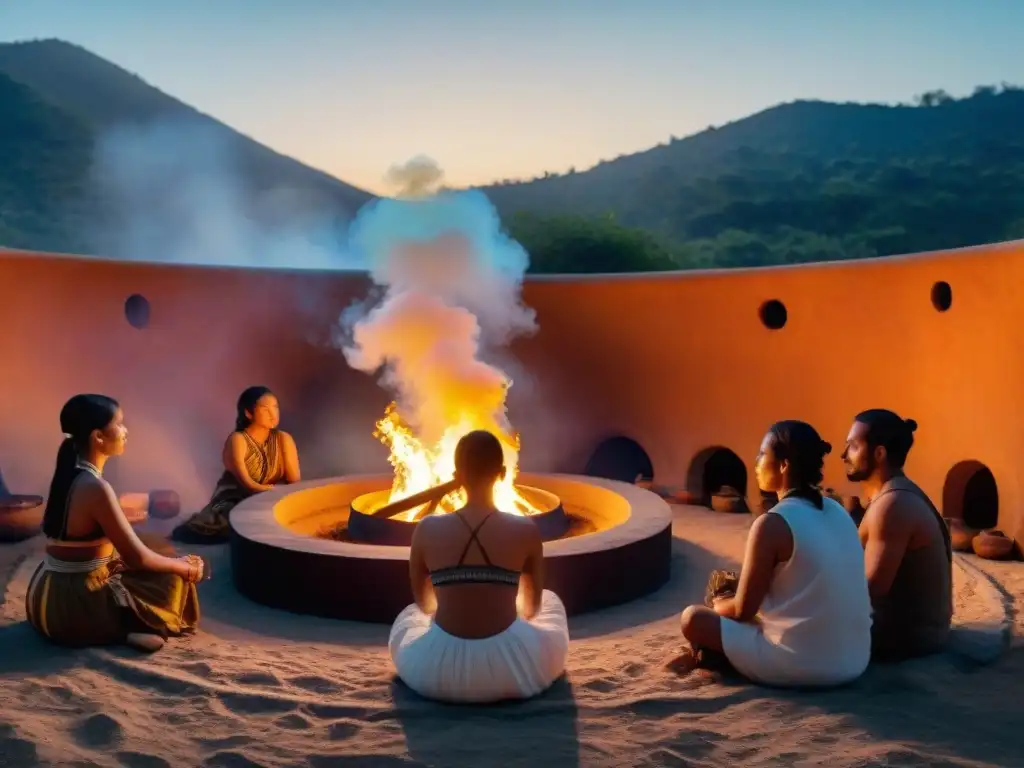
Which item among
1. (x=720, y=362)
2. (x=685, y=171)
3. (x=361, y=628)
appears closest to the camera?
(x=361, y=628)

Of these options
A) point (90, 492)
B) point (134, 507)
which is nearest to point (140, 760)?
point (90, 492)

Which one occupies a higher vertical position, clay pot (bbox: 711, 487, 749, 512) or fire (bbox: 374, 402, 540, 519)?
fire (bbox: 374, 402, 540, 519)

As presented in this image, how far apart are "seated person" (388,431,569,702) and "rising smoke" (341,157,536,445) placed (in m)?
4.23

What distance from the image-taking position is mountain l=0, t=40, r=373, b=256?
42844 millimetres

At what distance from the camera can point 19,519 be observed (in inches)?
301

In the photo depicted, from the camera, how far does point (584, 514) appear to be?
798 cm

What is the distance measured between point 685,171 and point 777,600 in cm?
4755

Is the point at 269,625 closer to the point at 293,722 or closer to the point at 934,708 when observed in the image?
the point at 293,722

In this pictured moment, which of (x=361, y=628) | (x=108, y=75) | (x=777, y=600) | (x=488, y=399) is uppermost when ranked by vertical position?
(x=108, y=75)

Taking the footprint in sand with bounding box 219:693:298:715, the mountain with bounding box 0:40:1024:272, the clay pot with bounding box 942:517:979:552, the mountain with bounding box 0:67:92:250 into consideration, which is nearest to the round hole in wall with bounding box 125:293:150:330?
the footprint in sand with bounding box 219:693:298:715

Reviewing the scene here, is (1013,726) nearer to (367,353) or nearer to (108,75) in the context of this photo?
(367,353)

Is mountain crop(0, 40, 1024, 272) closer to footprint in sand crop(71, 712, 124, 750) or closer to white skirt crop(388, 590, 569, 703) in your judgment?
white skirt crop(388, 590, 569, 703)

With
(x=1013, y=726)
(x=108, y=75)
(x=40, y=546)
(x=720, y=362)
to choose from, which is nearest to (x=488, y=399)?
(x=720, y=362)

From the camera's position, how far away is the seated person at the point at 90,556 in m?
4.37
